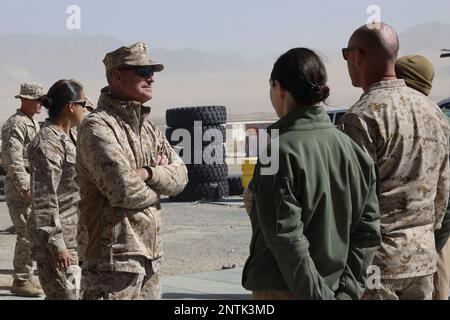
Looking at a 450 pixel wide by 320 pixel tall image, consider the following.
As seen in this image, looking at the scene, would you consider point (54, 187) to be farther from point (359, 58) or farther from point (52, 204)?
point (359, 58)

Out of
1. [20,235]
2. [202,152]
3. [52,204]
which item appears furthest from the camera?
[202,152]

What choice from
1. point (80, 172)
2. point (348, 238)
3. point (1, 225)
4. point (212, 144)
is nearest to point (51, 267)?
point (80, 172)

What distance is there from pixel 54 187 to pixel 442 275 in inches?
91.0

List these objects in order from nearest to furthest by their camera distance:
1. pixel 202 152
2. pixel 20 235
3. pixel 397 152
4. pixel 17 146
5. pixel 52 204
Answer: pixel 397 152, pixel 52 204, pixel 20 235, pixel 17 146, pixel 202 152

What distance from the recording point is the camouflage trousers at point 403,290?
4.23 m

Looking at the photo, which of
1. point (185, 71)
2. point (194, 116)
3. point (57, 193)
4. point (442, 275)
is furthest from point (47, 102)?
point (185, 71)

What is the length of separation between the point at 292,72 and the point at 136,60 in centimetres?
150

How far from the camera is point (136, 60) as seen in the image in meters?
4.90

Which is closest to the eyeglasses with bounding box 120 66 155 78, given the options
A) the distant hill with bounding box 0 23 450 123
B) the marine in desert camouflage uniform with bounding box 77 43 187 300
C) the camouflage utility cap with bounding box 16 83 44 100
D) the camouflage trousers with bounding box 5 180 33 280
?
the marine in desert camouflage uniform with bounding box 77 43 187 300

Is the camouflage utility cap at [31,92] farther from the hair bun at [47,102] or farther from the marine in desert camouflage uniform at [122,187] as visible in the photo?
the marine in desert camouflage uniform at [122,187]

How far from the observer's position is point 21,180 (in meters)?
8.78

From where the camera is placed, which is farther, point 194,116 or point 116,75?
point 194,116

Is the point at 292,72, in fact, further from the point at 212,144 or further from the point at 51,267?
the point at 212,144

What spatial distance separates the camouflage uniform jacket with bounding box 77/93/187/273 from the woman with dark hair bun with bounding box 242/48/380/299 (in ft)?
3.62
